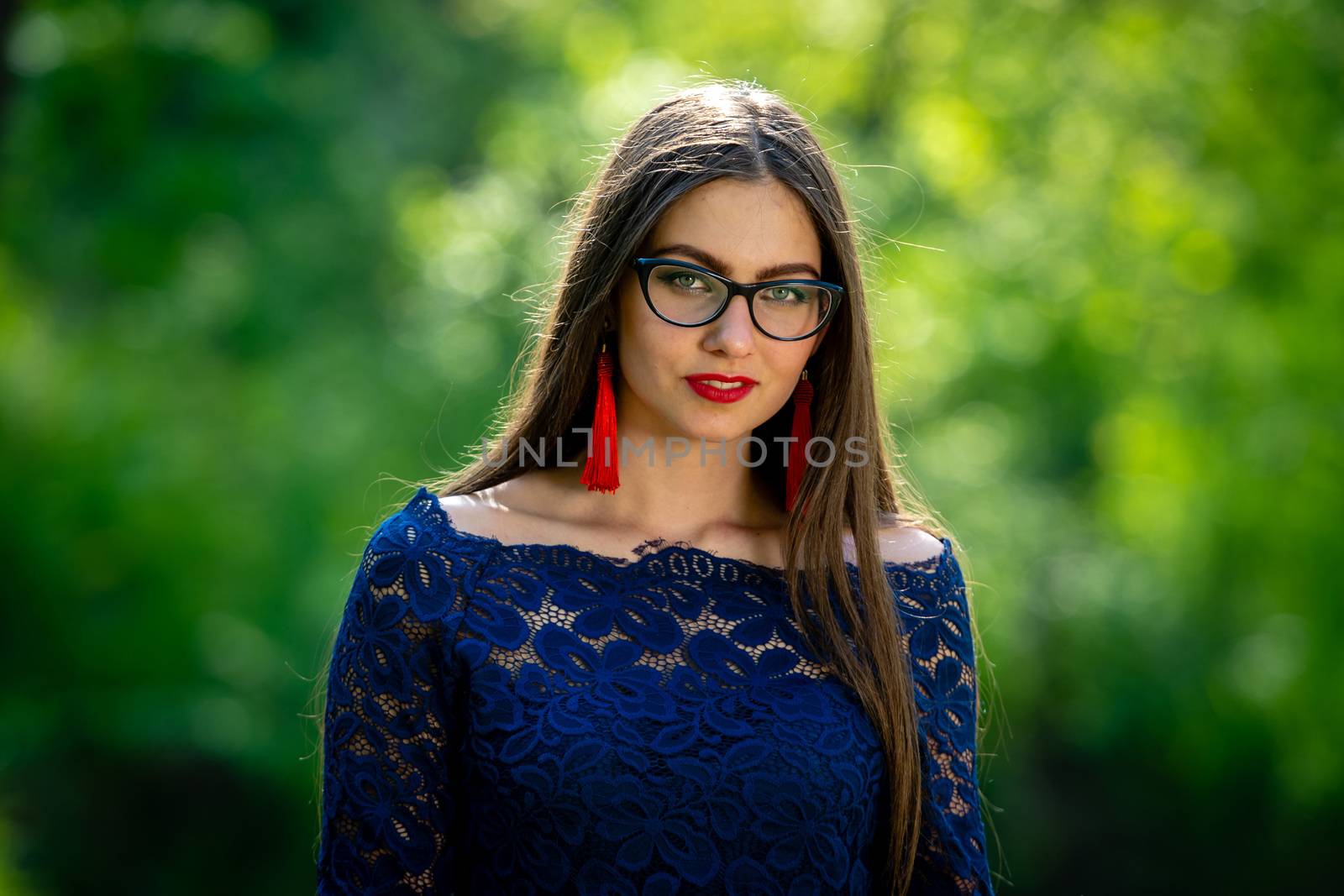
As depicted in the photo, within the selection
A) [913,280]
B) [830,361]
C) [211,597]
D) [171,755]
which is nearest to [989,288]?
[913,280]

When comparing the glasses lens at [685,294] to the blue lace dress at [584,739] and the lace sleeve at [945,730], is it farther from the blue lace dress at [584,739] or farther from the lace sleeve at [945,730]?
the lace sleeve at [945,730]

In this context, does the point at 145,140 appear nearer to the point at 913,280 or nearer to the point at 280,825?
the point at 280,825

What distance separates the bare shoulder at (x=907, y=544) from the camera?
2.25 m

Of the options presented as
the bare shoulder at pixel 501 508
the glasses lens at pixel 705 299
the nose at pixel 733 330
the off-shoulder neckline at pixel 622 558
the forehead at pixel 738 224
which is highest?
the forehead at pixel 738 224

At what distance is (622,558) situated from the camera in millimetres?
2105

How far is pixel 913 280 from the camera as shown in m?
6.91

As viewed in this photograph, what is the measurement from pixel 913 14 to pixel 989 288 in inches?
113

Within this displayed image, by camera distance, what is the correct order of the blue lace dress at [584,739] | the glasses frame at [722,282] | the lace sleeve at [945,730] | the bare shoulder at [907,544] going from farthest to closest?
the bare shoulder at [907,544] → the lace sleeve at [945,730] → the glasses frame at [722,282] → the blue lace dress at [584,739]

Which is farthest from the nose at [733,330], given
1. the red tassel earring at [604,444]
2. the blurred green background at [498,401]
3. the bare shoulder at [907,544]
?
the blurred green background at [498,401]

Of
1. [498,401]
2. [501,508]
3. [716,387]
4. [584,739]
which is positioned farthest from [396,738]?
[498,401]

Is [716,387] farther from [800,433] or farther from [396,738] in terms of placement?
[396,738]

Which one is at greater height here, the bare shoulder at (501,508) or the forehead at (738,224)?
the forehead at (738,224)

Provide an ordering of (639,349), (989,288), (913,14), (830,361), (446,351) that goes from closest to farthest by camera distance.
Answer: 1. (639,349)
2. (830,361)
3. (446,351)
4. (989,288)
5. (913,14)

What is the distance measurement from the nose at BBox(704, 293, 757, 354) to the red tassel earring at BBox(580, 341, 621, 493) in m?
0.24
